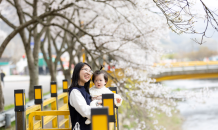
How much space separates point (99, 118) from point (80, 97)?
759 mm

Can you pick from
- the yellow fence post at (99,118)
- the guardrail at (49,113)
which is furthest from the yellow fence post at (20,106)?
the yellow fence post at (99,118)

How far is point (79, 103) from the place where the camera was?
2.41m

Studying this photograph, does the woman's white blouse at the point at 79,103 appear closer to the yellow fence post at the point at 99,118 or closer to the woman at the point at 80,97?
the woman at the point at 80,97

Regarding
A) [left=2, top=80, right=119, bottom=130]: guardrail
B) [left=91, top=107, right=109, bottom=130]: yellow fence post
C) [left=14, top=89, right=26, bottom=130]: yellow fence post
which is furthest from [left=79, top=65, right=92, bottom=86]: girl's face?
[left=91, top=107, right=109, bottom=130]: yellow fence post

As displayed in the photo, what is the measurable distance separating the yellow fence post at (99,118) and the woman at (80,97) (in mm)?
537

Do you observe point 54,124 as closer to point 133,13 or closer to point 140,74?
point 140,74

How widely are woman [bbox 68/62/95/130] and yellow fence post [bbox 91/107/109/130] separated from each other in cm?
54

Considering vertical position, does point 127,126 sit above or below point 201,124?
above

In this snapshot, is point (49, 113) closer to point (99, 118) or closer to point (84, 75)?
point (84, 75)

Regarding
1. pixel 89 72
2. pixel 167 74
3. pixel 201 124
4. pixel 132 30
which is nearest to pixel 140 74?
pixel 132 30

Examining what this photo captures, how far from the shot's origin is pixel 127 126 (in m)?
11.5

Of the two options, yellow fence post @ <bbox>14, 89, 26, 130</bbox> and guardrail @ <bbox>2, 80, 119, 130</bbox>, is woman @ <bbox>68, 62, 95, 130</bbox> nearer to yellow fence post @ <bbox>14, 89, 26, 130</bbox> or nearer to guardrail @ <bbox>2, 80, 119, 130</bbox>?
guardrail @ <bbox>2, 80, 119, 130</bbox>

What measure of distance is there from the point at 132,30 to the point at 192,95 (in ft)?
8.82

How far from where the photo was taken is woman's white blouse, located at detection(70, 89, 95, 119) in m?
2.33
